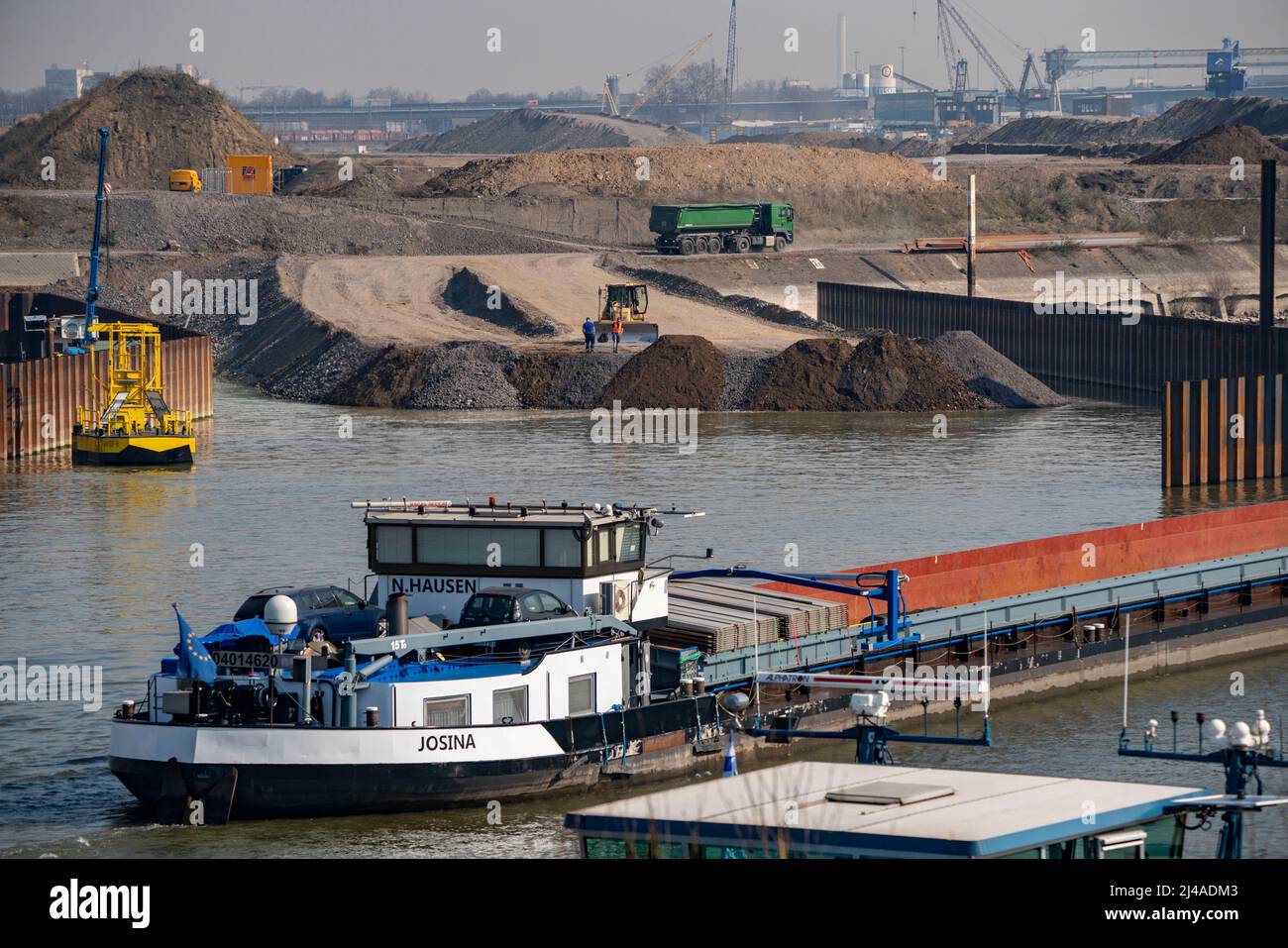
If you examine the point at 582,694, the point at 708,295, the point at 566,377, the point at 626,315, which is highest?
the point at 708,295

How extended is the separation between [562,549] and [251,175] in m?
114

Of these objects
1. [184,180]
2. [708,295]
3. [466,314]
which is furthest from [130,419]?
[184,180]

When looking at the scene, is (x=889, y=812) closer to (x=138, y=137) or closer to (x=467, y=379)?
(x=467, y=379)

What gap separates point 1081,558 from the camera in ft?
123

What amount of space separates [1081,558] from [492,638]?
52.0ft

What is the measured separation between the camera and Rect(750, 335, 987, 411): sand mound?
72.9m

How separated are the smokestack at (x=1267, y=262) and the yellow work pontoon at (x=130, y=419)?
3549cm

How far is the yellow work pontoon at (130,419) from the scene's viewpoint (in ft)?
196

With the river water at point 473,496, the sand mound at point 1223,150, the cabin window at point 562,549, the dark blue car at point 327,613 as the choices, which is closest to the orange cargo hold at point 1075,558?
the river water at point 473,496

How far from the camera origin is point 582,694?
85.3ft

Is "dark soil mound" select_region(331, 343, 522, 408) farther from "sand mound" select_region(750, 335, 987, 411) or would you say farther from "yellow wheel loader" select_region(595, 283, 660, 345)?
"sand mound" select_region(750, 335, 987, 411)
